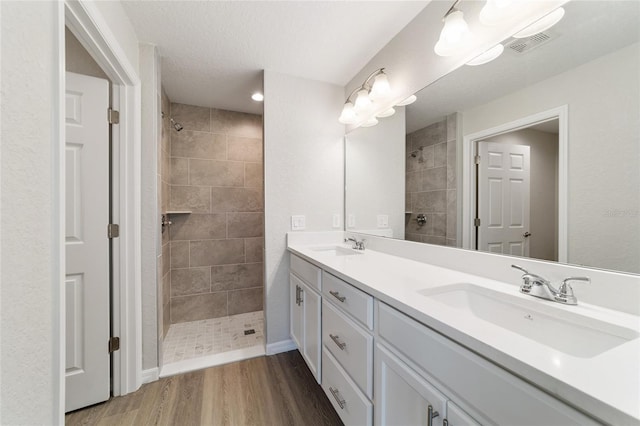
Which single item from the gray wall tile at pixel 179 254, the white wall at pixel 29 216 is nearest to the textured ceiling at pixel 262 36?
the white wall at pixel 29 216

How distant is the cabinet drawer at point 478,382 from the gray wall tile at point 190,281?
7.92ft

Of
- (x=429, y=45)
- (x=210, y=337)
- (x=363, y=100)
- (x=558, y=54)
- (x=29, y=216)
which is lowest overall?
(x=210, y=337)

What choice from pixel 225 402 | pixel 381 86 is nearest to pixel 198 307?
pixel 225 402

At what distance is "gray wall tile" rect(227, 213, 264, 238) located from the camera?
2.83 meters

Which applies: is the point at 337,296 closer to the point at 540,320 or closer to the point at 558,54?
the point at 540,320

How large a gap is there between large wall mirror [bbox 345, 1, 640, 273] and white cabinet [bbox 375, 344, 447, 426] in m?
0.68

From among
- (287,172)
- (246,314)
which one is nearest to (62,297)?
(287,172)

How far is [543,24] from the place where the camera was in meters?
0.94

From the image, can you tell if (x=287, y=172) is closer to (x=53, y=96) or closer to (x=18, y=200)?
(x=53, y=96)

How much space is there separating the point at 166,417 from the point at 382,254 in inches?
63.6

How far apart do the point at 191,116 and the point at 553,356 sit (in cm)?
317

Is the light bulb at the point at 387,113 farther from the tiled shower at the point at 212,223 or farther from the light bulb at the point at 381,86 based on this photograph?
the tiled shower at the point at 212,223

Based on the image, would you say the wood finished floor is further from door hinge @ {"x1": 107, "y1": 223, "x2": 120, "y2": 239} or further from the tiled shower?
door hinge @ {"x1": 107, "y1": 223, "x2": 120, "y2": 239}

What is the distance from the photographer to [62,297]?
0.82 m
